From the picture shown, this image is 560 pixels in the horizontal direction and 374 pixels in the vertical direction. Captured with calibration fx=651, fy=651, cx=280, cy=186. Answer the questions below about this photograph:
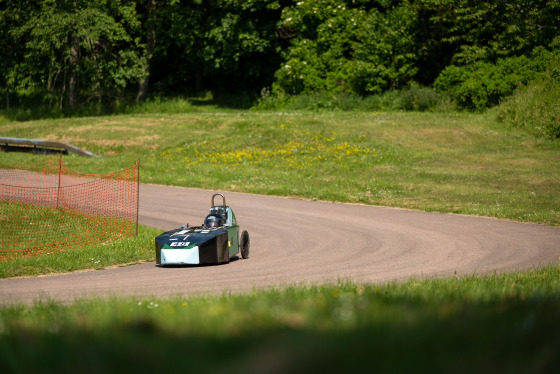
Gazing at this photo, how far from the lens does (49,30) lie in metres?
41.9

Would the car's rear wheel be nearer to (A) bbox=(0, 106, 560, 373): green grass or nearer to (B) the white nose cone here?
(B) the white nose cone

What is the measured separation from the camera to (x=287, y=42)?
175 ft

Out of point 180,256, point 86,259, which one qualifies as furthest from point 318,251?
point 86,259

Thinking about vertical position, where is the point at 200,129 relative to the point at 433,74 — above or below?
below

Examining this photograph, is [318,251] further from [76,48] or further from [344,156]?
[76,48]

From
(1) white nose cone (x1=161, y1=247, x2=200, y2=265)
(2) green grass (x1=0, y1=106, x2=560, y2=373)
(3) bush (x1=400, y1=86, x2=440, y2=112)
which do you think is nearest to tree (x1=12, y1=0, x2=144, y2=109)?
(2) green grass (x1=0, y1=106, x2=560, y2=373)

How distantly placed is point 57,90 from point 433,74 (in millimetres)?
29517

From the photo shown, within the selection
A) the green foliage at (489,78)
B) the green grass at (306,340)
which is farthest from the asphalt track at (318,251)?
the green foliage at (489,78)

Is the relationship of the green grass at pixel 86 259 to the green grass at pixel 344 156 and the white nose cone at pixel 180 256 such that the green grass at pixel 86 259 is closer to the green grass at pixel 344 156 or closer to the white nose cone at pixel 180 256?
the white nose cone at pixel 180 256

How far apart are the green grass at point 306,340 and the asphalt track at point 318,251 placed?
13.5 ft

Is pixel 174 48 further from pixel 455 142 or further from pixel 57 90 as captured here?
pixel 455 142

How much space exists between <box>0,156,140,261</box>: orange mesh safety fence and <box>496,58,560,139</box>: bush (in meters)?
21.4

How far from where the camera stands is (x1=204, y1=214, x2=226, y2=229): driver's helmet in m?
13.8

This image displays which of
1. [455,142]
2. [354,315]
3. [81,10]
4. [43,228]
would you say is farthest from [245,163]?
[354,315]
